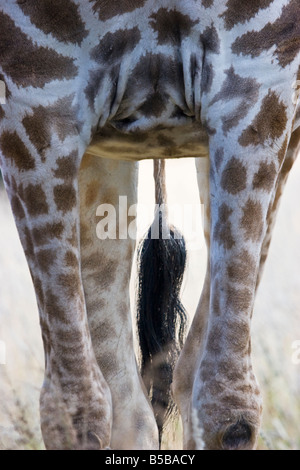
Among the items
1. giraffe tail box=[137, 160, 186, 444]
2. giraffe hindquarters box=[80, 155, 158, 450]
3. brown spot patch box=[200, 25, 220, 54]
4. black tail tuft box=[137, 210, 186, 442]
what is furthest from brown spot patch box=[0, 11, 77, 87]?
black tail tuft box=[137, 210, 186, 442]

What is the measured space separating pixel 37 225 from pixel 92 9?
0.56 m

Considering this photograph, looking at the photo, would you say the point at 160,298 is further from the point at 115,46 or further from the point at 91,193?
the point at 115,46

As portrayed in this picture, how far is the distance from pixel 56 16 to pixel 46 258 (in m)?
0.61

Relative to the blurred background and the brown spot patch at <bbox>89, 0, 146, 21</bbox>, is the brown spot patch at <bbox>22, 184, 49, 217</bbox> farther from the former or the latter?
the blurred background

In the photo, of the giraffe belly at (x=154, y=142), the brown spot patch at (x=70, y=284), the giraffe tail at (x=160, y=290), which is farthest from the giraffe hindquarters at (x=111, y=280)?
the brown spot patch at (x=70, y=284)

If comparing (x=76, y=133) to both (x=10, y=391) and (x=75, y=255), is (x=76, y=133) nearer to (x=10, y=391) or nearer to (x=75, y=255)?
(x=75, y=255)

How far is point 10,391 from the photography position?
145 inches

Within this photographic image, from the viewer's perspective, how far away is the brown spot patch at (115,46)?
2619 mm

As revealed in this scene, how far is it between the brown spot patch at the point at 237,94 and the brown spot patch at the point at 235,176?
0.09 meters

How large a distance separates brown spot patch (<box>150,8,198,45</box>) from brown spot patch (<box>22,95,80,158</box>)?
28cm

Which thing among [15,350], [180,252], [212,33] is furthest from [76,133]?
[15,350]

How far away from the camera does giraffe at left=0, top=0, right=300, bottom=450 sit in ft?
8.57

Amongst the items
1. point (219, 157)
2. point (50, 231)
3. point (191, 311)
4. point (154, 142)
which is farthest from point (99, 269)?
point (191, 311)

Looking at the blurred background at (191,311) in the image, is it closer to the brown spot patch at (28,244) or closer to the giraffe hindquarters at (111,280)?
the giraffe hindquarters at (111,280)
